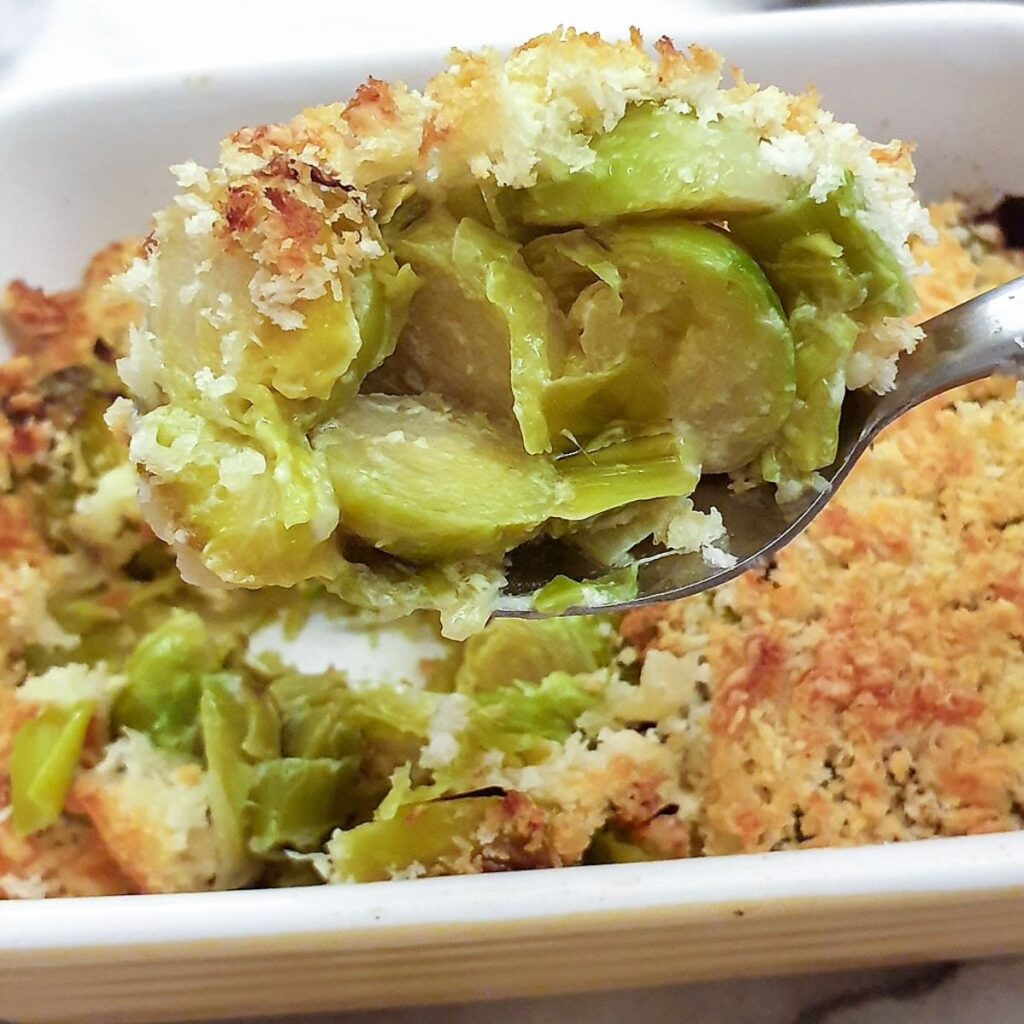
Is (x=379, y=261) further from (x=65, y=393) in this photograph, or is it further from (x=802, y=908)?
(x=65, y=393)

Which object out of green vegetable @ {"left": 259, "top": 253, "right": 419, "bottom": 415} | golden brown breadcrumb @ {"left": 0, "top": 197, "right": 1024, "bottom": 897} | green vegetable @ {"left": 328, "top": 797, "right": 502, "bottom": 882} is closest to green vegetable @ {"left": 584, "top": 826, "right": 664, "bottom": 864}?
golden brown breadcrumb @ {"left": 0, "top": 197, "right": 1024, "bottom": 897}

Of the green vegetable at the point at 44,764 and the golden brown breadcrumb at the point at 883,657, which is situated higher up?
the golden brown breadcrumb at the point at 883,657

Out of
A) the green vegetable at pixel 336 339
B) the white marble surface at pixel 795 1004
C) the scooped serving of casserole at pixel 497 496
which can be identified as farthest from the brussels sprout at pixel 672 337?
the white marble surface at pixel 795 1004

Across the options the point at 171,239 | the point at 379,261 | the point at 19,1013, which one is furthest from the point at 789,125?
the point at 19,1013

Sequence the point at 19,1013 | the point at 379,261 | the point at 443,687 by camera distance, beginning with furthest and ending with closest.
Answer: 1. the point at 443,687
2. the point at 19,1013
3. the point at 379,261

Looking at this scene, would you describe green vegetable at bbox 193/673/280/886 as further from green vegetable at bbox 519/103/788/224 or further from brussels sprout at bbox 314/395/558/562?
green vegetable at bbox 519/103/788/224

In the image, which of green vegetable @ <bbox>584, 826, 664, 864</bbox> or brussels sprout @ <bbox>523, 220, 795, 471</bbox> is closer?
brussels sprout @ <bbox>523, 220, 795, 471</bbox>

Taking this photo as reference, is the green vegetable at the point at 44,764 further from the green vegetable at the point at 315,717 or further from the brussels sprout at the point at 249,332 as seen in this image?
the brussels sprout at the point at 249,332
